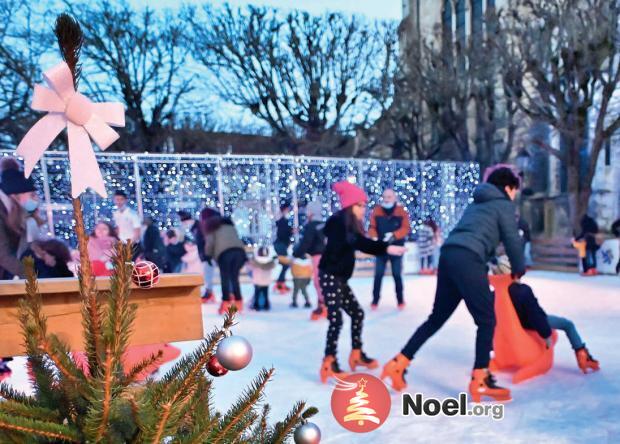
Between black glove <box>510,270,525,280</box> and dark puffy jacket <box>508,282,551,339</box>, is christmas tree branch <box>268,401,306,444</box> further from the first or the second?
dark puffy jacket <box>508,282,551,339</box>

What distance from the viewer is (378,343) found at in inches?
191

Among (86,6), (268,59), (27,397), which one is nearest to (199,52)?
(268,59)

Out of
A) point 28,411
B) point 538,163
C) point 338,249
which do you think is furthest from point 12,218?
point 538,163

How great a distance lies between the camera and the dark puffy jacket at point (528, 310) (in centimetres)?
360

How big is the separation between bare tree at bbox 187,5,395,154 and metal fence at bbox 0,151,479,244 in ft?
17.4

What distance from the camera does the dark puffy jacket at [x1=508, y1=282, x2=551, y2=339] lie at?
360 cm

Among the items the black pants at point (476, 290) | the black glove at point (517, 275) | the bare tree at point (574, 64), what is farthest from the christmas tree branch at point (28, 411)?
the bare tree at point (574, 64)

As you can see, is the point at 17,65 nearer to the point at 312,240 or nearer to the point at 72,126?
the point at 312,240

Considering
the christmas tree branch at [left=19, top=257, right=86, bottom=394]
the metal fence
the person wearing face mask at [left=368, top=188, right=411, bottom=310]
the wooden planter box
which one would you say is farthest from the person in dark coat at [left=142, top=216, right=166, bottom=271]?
the christmas tree branch at [left=19, top=257, right=86, bottom=394]

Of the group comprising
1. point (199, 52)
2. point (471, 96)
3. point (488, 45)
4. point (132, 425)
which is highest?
point (199, 52)

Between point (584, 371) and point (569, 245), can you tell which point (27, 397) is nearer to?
point (584, 371)

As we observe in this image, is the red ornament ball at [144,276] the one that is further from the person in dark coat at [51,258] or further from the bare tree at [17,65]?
the bare tree at [17,65]

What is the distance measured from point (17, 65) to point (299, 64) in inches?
347

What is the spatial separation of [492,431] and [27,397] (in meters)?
2.40
